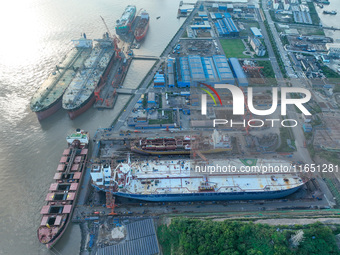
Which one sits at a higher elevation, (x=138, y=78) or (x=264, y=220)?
(x=138, y=78)

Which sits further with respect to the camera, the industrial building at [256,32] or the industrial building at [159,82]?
the industrial building at [256,32]

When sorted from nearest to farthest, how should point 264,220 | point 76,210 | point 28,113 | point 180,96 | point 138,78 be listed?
1. point 264,220
2. point 76,210
3. point 28,113
4. point 180,96
5. point 138,78

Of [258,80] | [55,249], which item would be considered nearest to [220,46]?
[258,80]

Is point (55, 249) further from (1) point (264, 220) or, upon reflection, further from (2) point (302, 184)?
(2) point (302, 184)

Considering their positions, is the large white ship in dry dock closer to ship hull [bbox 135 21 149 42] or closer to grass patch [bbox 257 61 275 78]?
grass patch [bbox 257 61 275 78]

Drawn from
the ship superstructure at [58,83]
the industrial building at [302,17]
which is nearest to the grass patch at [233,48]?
the industrial building at [302,17]

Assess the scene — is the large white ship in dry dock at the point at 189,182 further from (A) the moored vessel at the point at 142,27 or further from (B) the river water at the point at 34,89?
(A) the moored vessel at the point at 142,27

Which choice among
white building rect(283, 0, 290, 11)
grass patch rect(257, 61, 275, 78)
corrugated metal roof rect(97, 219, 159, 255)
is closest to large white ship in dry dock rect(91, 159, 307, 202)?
corrugated metal roof rect(97, 219, 159, 255)
